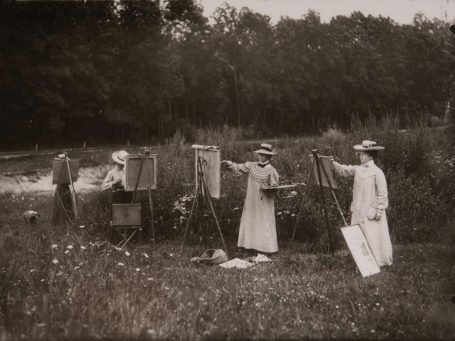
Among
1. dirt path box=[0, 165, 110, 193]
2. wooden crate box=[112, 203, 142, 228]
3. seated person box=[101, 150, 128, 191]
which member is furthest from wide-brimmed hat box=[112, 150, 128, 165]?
dirt path box=[0, 165, 110, 193]

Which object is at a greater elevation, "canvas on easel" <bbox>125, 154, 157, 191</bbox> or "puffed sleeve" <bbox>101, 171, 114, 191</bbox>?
"canvas on easel" <bbox>125, 154, 157, 191</bbox>

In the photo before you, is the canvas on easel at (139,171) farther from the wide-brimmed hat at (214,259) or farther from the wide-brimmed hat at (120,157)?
the wide-brimmed hat at (214,259)

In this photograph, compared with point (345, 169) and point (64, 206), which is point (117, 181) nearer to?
point (64, 206)

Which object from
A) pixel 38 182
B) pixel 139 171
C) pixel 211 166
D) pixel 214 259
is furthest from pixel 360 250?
pixel 38 182

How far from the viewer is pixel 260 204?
34.6 feet

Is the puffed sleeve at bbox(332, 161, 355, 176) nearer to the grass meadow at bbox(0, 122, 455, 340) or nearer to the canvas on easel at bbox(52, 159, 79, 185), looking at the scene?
the grass meadow at bbox(0, 122, 455, 340)

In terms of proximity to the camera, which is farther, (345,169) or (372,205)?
(345,169)

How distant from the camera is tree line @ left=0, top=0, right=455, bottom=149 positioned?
29.4m

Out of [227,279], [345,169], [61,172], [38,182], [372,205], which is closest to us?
[227,279]

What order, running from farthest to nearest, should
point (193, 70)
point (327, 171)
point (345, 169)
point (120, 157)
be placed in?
1. point (193, 70)
2. point (120, 157)
3. point (345, 169)
4. point (327, 171)

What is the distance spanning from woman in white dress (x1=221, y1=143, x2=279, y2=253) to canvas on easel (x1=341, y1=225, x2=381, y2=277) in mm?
2240

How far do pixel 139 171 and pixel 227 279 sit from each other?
10.5 ft

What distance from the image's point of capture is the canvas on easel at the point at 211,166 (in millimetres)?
10062

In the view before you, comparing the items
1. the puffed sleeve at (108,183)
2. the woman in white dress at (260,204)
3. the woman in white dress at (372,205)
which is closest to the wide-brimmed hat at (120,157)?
the puffed sleeve at (108,183)
